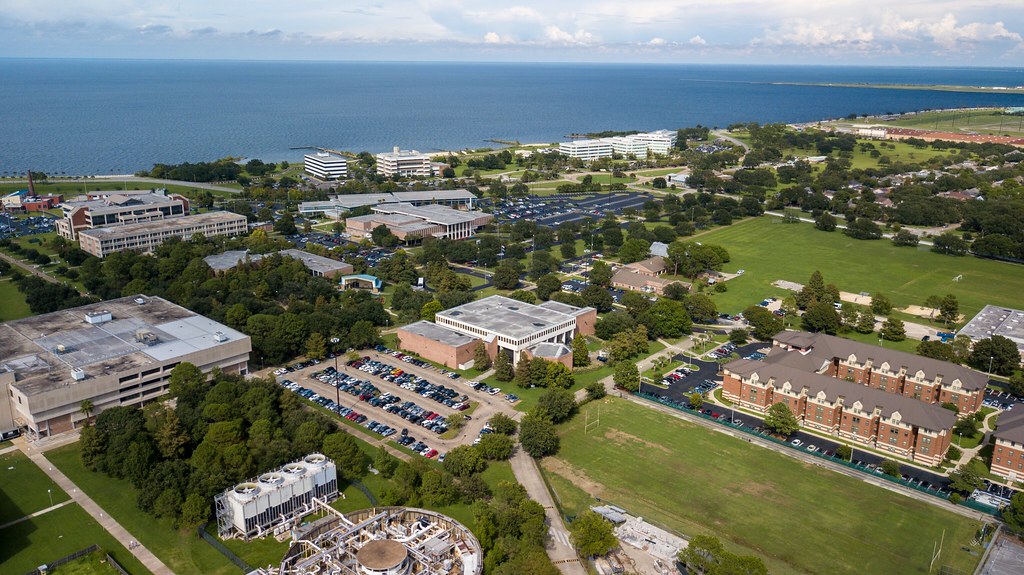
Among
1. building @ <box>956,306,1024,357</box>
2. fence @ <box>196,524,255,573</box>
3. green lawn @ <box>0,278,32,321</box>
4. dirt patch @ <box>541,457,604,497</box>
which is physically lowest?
green lawn @ <box>0,278,32,321</box>

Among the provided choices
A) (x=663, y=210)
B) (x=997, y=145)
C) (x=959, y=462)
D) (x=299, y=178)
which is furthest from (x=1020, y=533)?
(x=997, y=145)

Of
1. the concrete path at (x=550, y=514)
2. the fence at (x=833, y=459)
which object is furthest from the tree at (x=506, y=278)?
the concrete path at (x=550, y=514)

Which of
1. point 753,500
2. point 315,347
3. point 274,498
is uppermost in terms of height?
point 274,498

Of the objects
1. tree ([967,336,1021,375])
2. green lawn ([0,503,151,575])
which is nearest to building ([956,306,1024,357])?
tree ([967,336,1021,375])

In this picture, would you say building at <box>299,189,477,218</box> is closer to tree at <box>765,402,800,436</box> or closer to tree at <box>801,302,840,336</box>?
tree at <box>801,302,840,336</box>

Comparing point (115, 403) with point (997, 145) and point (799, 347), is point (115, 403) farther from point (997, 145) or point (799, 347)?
point (997, 145)

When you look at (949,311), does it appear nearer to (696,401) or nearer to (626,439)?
(696,401)

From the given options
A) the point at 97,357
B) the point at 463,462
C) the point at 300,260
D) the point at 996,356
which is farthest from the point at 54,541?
the point at 996,356

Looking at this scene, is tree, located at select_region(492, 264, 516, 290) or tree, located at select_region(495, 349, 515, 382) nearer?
tree, located at select_region(495, 349, 515, 382)
